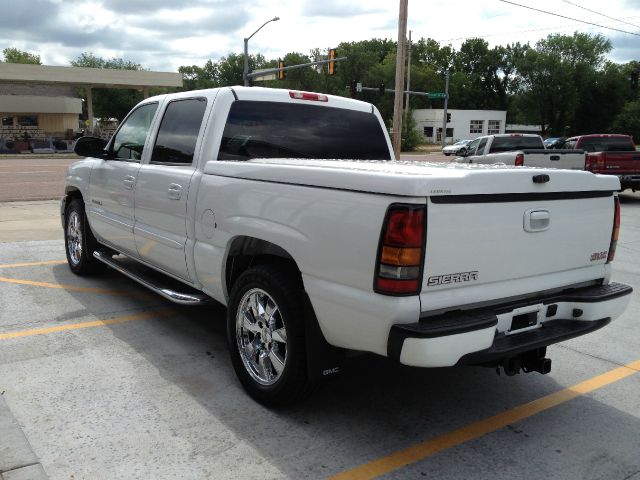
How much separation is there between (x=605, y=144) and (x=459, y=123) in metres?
73.4

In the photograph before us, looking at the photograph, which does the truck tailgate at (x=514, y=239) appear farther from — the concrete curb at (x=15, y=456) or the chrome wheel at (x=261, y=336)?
the concrete curb at (x=15, y=456)

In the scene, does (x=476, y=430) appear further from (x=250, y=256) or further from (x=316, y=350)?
(x=250, y=256)

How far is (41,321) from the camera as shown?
5.29m

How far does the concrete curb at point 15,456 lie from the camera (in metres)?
2.94

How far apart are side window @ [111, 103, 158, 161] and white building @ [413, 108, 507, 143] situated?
83108mm

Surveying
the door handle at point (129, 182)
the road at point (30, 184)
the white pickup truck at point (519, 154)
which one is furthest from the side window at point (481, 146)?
the door handle at point (129, 182)

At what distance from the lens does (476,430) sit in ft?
11.6

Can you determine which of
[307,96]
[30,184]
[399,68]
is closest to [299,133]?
[307,96]

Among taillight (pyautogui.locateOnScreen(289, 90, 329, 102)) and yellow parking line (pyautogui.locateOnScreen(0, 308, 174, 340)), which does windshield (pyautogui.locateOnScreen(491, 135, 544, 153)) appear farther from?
yellow parking line (pyautogui.locateOnScreen(0, 308, 174, 340))

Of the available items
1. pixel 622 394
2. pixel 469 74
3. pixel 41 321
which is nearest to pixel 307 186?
pixel 622 394

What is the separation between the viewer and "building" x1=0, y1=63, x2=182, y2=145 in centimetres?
4391

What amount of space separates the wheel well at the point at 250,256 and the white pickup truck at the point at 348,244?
0.04ft

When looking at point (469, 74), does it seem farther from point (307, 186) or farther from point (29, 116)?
point (307, 186)

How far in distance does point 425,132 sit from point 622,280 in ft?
274
